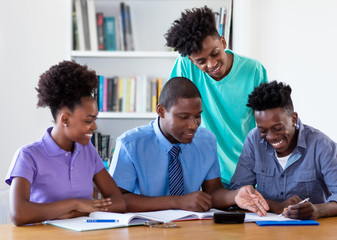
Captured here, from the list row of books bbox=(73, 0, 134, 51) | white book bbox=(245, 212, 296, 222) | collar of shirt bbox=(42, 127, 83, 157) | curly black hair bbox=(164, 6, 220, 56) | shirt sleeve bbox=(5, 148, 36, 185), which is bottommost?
white book bbox=(245, 212, 296, 222)

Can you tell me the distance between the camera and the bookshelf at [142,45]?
361 cm

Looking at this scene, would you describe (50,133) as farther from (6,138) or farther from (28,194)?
(6,138)

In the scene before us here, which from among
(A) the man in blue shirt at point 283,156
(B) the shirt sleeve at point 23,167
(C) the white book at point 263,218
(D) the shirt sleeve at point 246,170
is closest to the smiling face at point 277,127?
(A) the man in blue shirt at point 283,156

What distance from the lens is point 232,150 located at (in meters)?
2.47

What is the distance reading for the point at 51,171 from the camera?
1.85 m

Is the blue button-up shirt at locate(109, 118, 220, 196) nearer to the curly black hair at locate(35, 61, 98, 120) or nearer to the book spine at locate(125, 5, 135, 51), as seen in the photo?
the curly black hair at locate(35, 61, 98, 120)

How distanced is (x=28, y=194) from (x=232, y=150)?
1130mm

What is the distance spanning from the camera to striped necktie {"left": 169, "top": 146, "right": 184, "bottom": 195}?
211cm

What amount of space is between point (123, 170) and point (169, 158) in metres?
0.22

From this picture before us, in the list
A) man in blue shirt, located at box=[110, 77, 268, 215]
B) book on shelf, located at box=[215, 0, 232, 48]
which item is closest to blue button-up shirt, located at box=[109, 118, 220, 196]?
man in blue shirt, located at box=[110, 77, 268, 215]

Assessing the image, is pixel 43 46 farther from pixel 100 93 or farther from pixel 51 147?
pixel 51 147

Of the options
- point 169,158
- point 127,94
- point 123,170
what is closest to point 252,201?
point 169,158

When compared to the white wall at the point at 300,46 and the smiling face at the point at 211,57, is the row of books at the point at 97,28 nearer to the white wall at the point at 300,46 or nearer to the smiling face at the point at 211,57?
the white wall at the point at 300,46

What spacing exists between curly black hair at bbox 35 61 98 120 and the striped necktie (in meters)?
0.49
